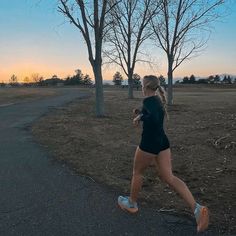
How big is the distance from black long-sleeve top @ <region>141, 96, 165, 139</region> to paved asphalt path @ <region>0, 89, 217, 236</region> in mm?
999

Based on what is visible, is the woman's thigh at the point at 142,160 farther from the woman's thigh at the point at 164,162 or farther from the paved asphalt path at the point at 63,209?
the paved asphalt path at the point at 63,209

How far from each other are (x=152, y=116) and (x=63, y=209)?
164cm

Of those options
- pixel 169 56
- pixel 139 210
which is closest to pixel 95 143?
pixel 139 210

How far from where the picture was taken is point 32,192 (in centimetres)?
679

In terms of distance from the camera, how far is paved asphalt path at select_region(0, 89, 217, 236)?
519 cm


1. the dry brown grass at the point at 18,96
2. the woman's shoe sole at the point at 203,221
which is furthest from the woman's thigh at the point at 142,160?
the dry brown grass at the point at 18,96

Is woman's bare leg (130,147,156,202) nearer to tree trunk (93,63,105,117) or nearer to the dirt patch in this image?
the dirt patch

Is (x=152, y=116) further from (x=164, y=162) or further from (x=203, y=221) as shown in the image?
(x=203, y=221)

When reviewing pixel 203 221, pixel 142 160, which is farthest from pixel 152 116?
pixel 203 221

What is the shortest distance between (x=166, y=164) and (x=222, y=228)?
3.21ft

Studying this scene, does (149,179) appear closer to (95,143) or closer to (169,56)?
(95,143)

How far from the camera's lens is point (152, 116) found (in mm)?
5508

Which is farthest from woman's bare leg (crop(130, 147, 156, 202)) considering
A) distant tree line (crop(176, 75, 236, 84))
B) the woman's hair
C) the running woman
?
distant tree line (crop(176, 75, 236, 84))

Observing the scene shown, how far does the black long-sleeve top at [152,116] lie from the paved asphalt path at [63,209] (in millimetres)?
999
